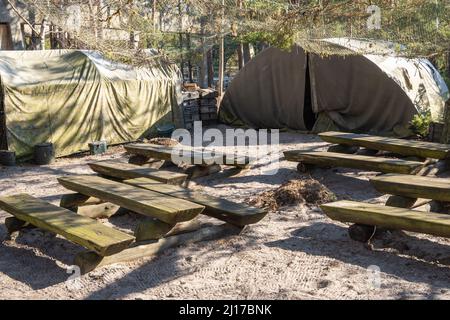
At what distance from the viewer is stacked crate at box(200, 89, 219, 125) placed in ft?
47.2

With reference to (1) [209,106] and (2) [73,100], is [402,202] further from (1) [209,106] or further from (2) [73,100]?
(1) [209,106]

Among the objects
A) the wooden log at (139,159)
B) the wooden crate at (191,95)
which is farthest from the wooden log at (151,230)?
the wooden crate at (191,95)

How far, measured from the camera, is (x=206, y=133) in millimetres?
13367

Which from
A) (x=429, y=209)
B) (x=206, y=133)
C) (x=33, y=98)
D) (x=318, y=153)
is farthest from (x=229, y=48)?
(x=429, y=209)

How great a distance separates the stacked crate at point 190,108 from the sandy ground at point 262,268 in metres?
7.81

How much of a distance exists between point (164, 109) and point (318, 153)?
579 centimetres

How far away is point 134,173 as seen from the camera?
6.99 m

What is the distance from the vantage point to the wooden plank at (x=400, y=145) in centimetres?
764

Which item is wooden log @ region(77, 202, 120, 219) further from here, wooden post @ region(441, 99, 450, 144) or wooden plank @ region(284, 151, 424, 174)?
wooden post @ region(441, 99, 450, 144)

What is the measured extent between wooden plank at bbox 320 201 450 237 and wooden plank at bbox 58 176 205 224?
1.31 meters

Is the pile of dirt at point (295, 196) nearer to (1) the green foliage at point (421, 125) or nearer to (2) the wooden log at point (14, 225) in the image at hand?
(2) the wooden log at point (14, 225)

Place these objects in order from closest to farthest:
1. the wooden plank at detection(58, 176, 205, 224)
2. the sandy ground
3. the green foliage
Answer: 1. the sandy ground
2. the wooden plank at detection(58, 176, 205, 224)
3. the green foliage

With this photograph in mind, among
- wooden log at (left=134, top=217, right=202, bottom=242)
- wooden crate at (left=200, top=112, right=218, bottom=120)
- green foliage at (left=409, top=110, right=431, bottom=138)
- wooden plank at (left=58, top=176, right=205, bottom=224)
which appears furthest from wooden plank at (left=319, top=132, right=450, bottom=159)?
wooden crate at (left=200, top=112, right=218, bottom=120)

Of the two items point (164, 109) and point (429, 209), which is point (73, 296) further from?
point (164, 109)
